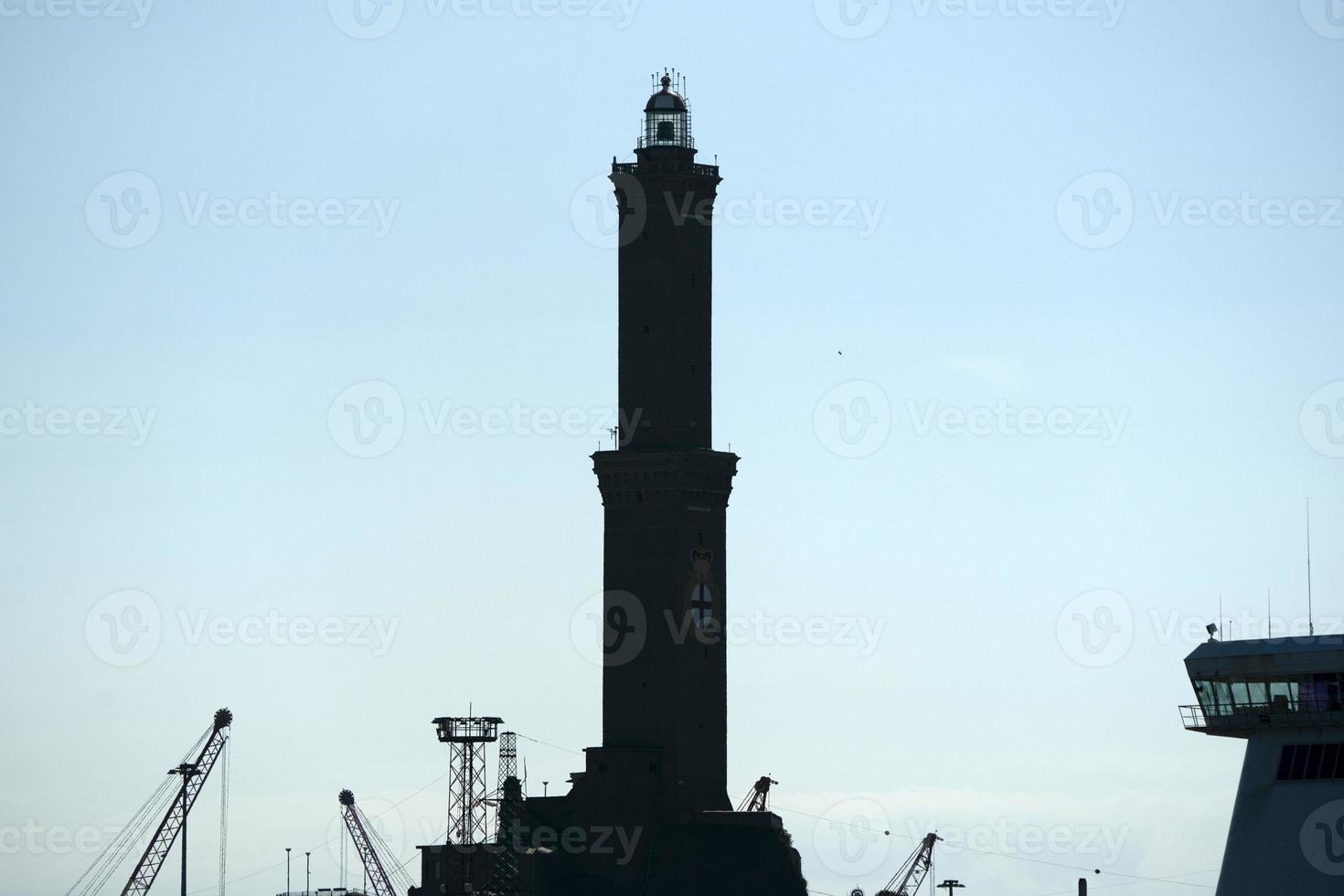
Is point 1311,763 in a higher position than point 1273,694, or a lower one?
lower

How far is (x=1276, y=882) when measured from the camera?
174 m

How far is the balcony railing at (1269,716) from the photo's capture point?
172875mm

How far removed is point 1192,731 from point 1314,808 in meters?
9.90

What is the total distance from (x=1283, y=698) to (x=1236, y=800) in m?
7.62

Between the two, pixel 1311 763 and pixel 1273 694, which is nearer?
pixel 1311 763

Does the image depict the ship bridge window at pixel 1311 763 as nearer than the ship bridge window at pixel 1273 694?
No

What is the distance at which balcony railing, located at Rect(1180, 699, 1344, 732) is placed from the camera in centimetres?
17288

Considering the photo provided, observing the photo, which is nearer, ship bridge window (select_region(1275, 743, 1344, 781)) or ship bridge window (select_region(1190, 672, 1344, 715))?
ship bridge window (select_region(1190, 672, 1344, 715))

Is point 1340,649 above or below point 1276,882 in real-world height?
above

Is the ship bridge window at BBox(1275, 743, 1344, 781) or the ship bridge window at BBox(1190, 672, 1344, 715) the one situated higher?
the ship bridge window at BBox(1190, 672, 1344, 715)

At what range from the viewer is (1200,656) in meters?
178

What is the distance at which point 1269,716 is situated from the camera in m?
175

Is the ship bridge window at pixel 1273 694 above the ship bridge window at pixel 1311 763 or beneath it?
above

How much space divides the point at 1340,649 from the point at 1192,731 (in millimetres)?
12555
